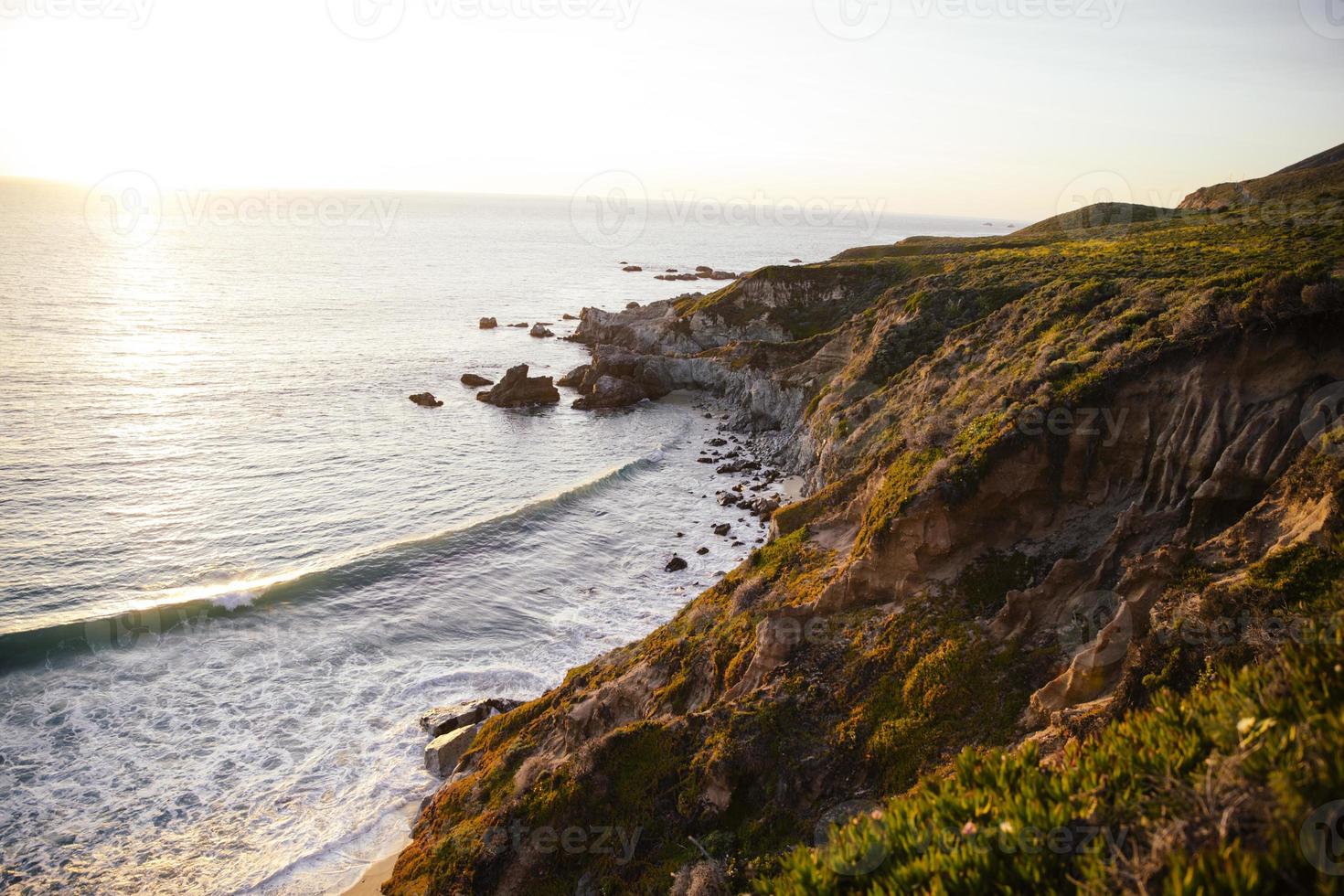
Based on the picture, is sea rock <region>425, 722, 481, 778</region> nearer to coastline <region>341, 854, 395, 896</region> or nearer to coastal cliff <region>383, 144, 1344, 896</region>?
coastal cliff <region>383, 144, 1344, 896</region>

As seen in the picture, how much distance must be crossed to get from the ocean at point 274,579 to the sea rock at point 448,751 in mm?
547

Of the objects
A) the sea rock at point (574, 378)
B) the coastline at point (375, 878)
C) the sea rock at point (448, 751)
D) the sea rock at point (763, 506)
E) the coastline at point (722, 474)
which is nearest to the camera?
the coastline at point (375, 878)

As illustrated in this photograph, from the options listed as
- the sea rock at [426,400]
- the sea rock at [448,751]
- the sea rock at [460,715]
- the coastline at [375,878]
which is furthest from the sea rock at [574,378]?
the coastline at [375,878]

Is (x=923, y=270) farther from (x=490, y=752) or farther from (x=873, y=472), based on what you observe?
(x=490, y=752)

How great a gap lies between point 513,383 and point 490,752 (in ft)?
158

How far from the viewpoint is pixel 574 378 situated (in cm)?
7088

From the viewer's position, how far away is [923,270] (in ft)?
205

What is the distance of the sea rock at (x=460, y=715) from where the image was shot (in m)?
22.7

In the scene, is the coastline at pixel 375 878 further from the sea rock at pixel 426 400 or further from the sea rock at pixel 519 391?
the sea rock at pixel 519 391

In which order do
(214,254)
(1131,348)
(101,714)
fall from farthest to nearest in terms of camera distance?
(214,254), (101,714), (1131,348)

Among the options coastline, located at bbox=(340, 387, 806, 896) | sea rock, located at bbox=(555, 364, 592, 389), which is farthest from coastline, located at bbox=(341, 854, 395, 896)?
sea rock, located at bbox=(555, 364, 592, 389)

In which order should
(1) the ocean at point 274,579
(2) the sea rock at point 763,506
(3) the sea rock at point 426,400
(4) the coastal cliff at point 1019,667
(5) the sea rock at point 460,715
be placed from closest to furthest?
(4) the coastal cliff at point 1019,667 → (1) the ocean at point 274,579 → (5) the sea rock at point 460,715 → (2) the sea rock at point 763,506 → (3) the sea rock at point 426,400

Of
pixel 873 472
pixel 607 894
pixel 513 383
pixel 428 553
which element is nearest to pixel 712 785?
pixel 607 894

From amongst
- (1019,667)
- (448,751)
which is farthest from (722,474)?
(1019,667)
